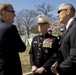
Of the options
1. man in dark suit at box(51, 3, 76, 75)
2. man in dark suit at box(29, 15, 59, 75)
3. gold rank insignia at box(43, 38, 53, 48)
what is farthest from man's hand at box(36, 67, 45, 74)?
man in dark suit at box(51, 3, 76, 75)

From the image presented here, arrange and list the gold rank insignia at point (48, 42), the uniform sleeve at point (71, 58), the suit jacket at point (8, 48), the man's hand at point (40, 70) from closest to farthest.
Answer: the uniform sleeve at point (71, 58) < the suit jacket at point (8, 48) < the man's hand at point (40, 70) < the gold rank insignia at point (48, 42)

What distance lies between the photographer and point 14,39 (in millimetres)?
3896

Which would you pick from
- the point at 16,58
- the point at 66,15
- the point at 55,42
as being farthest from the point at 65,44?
the point at 55,42

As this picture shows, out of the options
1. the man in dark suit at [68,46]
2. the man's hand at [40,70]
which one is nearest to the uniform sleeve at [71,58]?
the man in dark suit at [68,46]

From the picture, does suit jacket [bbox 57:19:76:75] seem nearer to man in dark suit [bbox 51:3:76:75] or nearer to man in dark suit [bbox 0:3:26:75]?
man in dark suit [bbox 51:3:76:75]

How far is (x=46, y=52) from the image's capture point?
190 inches

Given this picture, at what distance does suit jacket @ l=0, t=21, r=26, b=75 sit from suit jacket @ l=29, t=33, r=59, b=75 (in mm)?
948

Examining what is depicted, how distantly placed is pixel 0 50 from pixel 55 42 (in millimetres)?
1360

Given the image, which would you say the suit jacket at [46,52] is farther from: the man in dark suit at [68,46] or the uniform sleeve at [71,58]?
the uniform sleeve at [71,58]

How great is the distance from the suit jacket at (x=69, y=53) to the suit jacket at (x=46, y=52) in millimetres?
1024

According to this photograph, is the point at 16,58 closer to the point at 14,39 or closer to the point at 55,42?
the point at 14,39

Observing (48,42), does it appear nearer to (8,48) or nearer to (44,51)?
(44,51)

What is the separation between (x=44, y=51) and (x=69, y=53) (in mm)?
1309

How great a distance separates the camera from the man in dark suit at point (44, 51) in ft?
15.6
